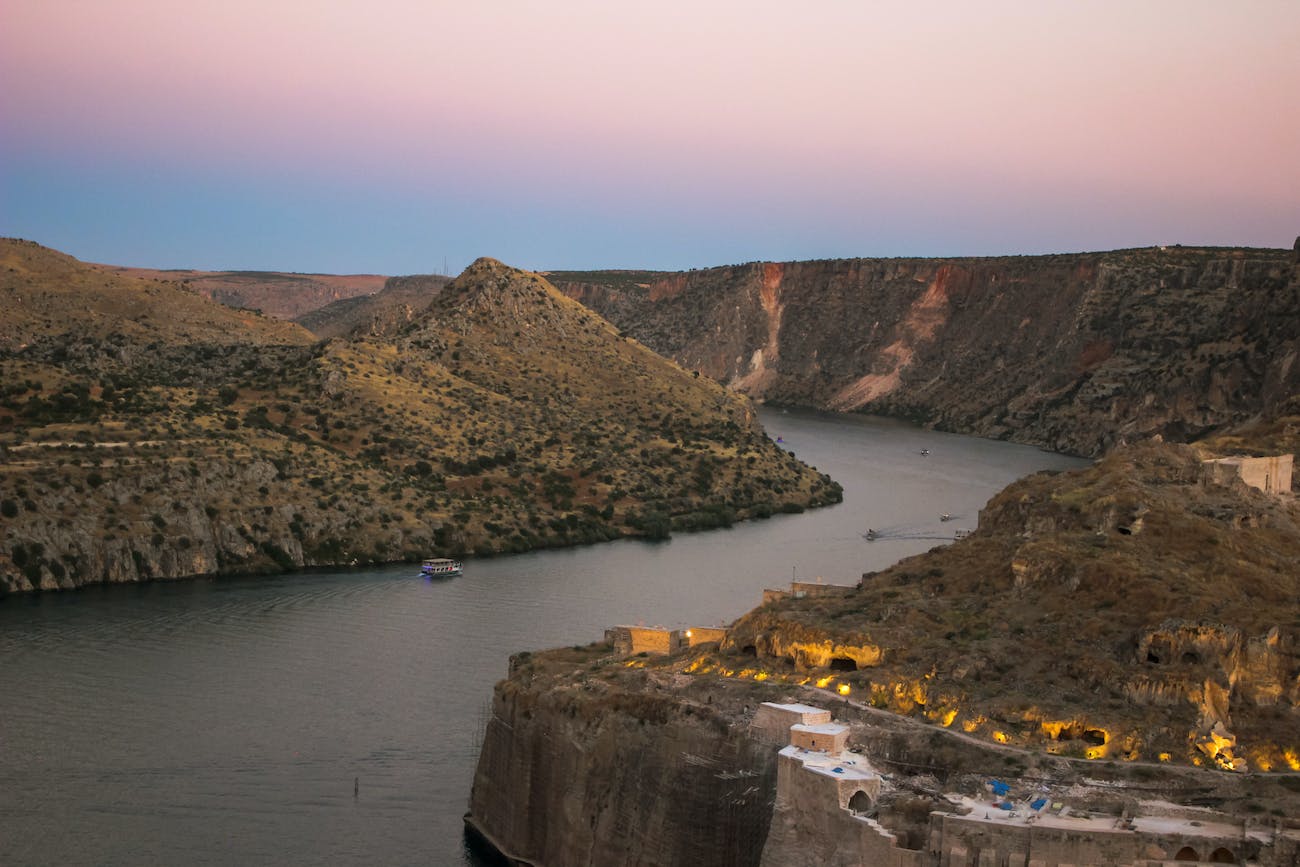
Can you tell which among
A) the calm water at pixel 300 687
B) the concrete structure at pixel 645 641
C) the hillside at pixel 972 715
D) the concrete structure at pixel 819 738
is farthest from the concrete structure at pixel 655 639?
the concrete structure at pixel 819 738

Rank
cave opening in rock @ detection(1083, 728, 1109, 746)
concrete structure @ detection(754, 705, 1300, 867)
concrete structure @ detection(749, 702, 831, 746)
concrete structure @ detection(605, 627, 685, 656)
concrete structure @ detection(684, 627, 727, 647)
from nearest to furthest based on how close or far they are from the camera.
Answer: concrete structure @ detection(754, 705, 1300, 867)
cave opening in rock @ detection(1083, 728, 1109, 746)
concrete structure @ detection(749, 702, 831, 746)
concrete structure @ detection(605, 627, 685, 656)
concrete structure @ detection(684, 627, 727, 647)

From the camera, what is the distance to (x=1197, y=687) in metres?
39.3

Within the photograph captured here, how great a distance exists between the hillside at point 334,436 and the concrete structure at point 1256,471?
46.2 metres

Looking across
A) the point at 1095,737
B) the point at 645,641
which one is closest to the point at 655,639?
the point at 645,641

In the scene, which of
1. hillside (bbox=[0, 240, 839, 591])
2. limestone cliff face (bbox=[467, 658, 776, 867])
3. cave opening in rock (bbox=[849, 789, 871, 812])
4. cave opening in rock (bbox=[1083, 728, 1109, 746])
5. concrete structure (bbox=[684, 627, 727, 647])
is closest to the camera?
cave opening in rock (bbox=[849, 789, 871, 812])

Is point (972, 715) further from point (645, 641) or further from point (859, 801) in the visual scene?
point (645, 641)

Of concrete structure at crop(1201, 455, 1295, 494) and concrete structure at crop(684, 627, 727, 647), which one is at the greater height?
concrete structure at crop(1201, 455, 1295, 494)

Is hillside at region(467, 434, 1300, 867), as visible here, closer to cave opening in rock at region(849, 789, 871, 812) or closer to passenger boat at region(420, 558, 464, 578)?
cave opening in rock at region(849, 789, 871, 812)

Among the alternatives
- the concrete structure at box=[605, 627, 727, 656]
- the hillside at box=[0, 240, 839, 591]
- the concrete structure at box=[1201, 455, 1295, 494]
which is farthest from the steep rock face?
the hillside at box=[0, 240, 839, 591]

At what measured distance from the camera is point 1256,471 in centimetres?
6078

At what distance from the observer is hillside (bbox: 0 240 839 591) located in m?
91.6

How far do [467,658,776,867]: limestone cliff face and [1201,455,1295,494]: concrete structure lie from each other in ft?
66.9

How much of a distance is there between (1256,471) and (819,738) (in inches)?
1103

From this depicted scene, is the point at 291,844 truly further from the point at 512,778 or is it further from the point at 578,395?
the point at 578,395
